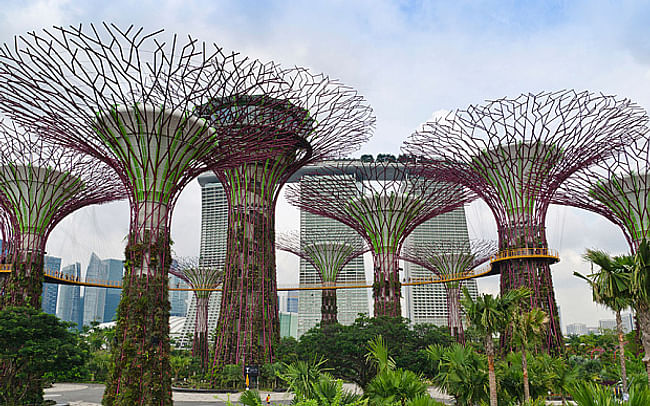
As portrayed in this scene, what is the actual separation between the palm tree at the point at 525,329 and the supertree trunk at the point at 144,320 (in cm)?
1092

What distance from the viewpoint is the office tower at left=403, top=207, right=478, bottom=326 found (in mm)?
87938

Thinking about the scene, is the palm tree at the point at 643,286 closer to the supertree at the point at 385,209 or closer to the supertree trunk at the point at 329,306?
the supertree at the point at 385,209

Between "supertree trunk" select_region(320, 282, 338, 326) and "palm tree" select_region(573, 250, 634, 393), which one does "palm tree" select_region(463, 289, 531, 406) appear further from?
"supertree trunk" select_region(320, 282, 338, 326)

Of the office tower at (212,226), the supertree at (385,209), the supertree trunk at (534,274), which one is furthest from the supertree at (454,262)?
the office tower at (212,226)

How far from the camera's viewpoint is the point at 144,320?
1681cm

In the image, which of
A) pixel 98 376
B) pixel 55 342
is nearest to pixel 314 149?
pixel 55 342

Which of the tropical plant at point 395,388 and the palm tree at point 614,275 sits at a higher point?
the palm tree at point 614,275

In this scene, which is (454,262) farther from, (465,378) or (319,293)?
(319,293)

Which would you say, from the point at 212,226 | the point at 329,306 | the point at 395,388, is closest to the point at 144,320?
the point at 395,388

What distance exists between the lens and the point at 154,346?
1678cm

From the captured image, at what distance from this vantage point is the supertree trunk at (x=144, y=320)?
639 inches

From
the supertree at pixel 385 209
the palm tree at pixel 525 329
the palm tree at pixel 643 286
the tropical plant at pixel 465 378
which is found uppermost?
the supertree at pixel 385 209

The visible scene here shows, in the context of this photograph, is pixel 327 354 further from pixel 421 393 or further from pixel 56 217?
pixel 56 217

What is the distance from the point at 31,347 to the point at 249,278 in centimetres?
1062
